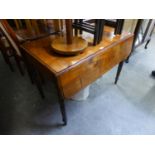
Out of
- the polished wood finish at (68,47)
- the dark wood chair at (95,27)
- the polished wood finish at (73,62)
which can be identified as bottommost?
the polished wood finish at (73,62)

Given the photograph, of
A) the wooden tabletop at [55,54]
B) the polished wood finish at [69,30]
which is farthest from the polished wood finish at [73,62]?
the polished wood finish at [69,30]

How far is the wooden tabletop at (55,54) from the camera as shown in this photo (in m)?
0.85

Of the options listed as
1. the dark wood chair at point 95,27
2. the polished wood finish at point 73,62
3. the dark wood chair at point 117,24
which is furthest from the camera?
the dark wood chair at point 117,24

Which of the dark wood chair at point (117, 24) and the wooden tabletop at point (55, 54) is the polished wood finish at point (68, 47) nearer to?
the wooden tabletop at point (55, 54)

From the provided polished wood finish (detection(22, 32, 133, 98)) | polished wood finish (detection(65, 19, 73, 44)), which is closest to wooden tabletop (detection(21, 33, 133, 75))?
polished wood finish (detection(22, 32, 133, 98))

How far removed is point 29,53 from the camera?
1.00m

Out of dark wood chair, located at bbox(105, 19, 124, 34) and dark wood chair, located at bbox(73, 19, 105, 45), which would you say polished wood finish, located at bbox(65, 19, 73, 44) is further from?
dark wood chair, located at bbox(105, 19, 124, 34)

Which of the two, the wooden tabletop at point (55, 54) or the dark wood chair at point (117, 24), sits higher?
the dark wood chair at point (117, 24)

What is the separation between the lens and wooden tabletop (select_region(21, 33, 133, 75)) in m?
0.85

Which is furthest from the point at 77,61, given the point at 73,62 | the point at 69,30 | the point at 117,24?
the point at 117,24

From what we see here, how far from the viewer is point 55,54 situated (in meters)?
0.96

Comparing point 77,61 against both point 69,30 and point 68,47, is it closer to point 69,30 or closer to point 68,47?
point 68,47
